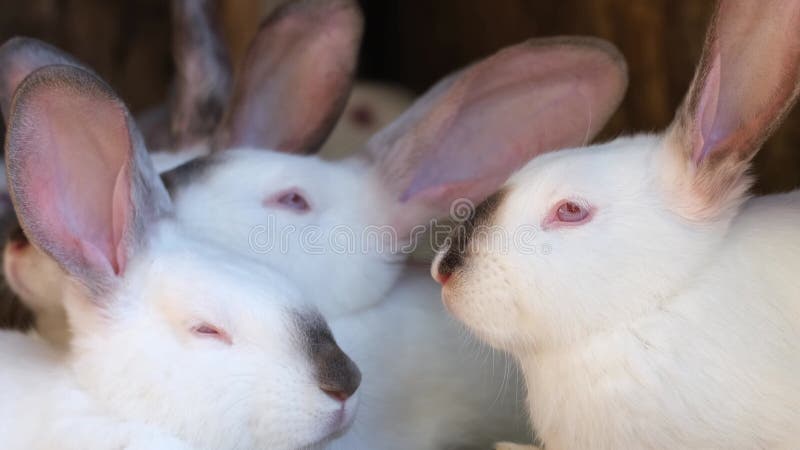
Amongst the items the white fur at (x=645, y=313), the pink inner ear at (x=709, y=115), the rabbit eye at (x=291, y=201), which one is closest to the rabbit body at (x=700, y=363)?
the white fur at (x=645, y=313)

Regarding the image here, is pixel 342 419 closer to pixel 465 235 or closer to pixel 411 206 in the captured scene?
pixel 465 235

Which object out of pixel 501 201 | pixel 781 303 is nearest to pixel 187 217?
pixel 501 201

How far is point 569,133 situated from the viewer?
84.8 inches

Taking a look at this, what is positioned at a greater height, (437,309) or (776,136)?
(776,136)

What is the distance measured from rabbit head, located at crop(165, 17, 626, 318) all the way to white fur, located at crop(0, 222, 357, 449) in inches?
12.2

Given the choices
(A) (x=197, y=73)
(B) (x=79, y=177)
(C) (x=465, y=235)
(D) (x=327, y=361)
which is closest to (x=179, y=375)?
(D) (x=327, y=361)

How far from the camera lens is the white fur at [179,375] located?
1556mm

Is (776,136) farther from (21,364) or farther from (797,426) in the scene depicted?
(21,364)

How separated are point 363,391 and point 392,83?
219 cm

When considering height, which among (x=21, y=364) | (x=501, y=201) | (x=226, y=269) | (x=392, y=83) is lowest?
(x=392, y=83)

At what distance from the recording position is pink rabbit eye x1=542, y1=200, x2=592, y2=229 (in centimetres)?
156

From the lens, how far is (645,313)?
152 cm

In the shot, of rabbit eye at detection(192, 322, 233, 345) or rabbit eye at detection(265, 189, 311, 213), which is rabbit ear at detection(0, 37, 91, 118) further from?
rabbit eye at detection(192, 322, 233, 345)

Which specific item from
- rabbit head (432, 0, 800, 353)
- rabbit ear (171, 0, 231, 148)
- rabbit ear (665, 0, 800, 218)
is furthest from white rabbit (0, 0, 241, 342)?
rabbit ear (665, 0, 800, 218)
